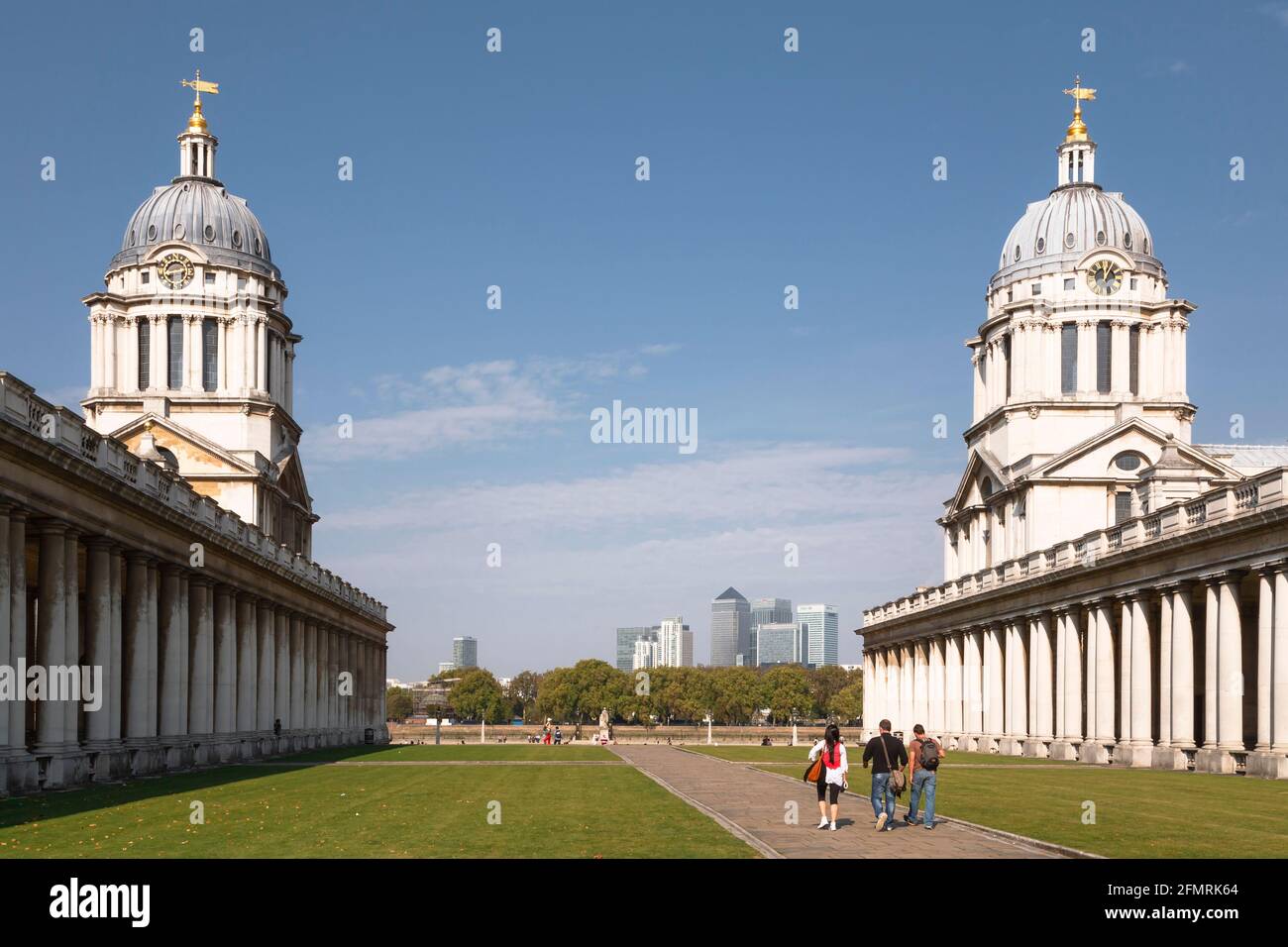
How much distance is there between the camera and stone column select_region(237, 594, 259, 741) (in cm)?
7088

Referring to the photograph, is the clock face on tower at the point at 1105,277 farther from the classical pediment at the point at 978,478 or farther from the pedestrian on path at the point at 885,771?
the pedestrian on path at the point at 885,771

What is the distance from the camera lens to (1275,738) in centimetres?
5191

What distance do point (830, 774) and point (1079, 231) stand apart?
8933 cm

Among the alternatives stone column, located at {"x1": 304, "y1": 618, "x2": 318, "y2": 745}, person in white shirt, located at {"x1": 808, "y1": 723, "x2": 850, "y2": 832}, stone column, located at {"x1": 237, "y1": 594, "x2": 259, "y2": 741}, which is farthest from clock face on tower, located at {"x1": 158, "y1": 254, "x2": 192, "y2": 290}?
person in white shirt, located at {"x1": 808, "y1": 723, "x2": 850, "y2": 832}

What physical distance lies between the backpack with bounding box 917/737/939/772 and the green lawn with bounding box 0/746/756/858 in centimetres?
466

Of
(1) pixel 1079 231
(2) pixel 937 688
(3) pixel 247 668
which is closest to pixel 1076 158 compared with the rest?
(1) pixel 1079 231

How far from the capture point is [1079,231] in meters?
112

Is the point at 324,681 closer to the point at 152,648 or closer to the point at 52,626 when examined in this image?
the point at 152,648

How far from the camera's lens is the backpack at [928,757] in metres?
31.0

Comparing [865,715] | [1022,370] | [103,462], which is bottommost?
[865,715]

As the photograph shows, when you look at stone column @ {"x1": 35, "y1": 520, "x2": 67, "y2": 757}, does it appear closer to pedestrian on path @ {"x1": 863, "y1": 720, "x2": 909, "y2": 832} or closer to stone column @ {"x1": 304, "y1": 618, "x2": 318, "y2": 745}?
pedestrian on path @ {"x1": 863, "y1": 720, "x2": 909, "y2": 832}
